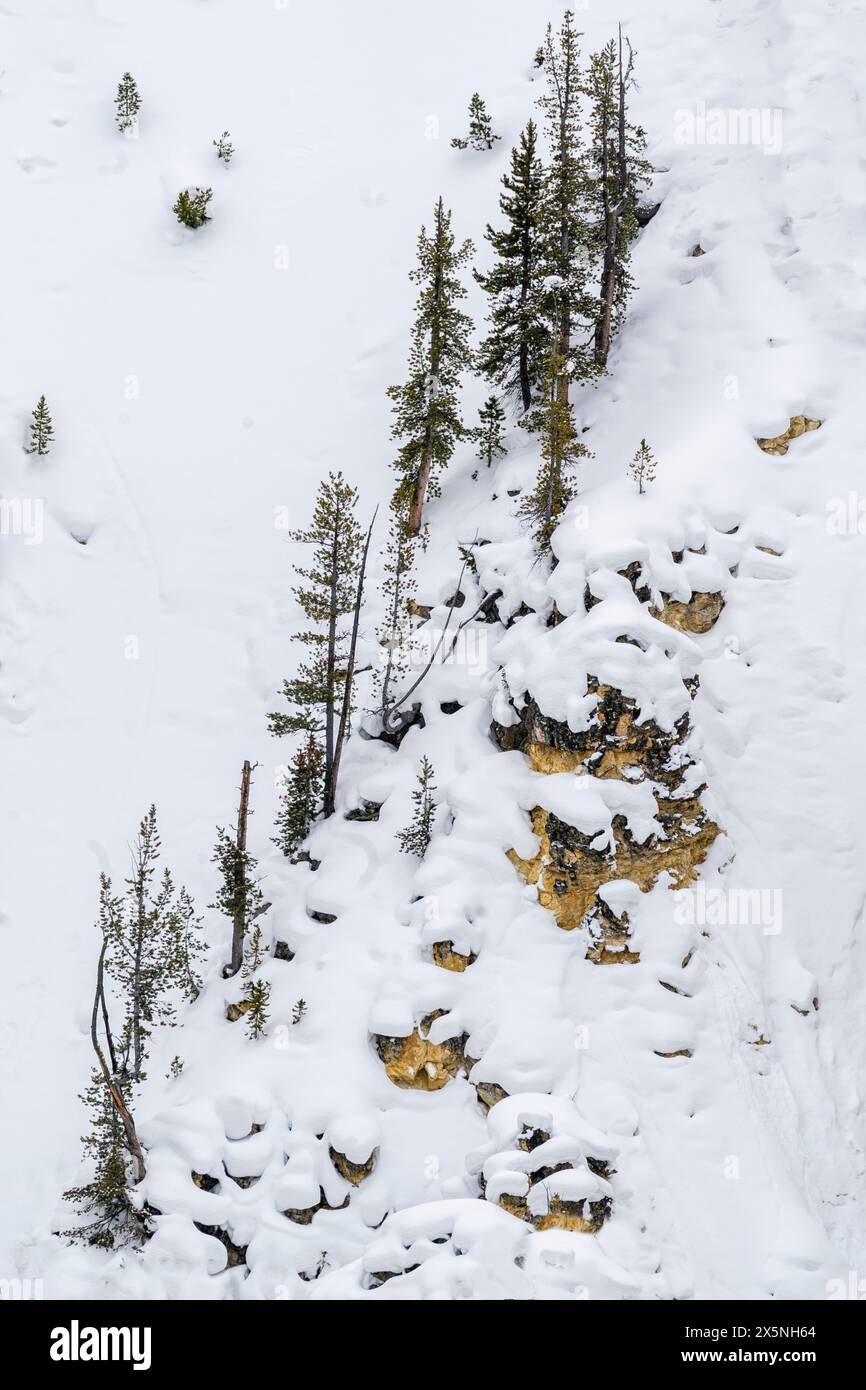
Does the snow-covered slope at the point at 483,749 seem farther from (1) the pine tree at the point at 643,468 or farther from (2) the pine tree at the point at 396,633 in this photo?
(2) the pine tree at the point at 396,633

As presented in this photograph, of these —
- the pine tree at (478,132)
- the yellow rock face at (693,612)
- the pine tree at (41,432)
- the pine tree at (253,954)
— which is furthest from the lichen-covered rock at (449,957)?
the pine tree at (478,132)

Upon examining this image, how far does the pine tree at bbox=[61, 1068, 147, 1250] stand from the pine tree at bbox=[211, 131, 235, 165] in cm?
3827

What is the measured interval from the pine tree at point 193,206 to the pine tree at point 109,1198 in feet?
110

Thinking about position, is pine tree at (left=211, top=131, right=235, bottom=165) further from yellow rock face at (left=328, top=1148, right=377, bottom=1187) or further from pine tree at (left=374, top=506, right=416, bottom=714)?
yellow rock face at (left=328, top=1148, right=377, bottom=1187)

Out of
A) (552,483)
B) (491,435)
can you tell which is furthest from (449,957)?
(491,435)

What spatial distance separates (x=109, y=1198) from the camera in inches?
620

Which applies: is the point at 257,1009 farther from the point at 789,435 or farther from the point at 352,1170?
the point at 789,435

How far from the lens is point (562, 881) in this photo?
18172 mm

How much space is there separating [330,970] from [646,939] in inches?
235

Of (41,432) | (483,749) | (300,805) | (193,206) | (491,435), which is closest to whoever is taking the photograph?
(483,749)

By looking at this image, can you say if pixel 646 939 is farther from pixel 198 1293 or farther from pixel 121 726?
pixel 121 726

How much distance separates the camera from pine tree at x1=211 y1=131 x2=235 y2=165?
40.6 m

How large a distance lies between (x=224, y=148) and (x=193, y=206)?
15.0 feet
